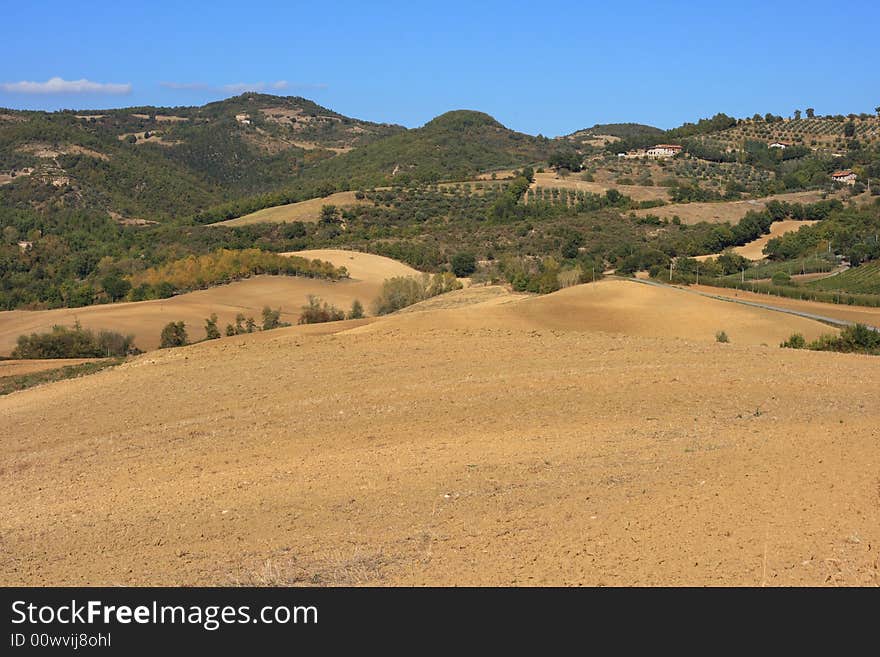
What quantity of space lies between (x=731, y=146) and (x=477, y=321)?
454 feet

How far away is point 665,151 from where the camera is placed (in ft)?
543

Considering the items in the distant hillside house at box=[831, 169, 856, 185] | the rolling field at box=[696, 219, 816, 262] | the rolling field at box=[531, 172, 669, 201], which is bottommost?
the rolling field at box=[696, 219, 816, 262]

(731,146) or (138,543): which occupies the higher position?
(731,146)

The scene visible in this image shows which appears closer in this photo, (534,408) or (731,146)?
(534,408)

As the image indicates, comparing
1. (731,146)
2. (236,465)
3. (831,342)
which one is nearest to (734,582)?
(236,465)

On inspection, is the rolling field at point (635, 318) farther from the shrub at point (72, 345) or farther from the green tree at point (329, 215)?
the green tree at point (329, 215)

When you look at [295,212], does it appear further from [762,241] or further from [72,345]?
[72,345]

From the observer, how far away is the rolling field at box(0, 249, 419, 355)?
58.9m

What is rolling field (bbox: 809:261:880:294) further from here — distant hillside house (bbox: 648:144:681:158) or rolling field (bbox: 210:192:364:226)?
distant hillside house (bbox: 648:144:681:158)

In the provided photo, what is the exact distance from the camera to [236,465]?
64.0 ft

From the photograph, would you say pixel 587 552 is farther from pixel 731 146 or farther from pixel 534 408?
pixel 731 146

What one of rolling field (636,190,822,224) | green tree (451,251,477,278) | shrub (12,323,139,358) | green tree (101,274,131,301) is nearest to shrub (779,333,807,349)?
shrub (12,323,139,358)

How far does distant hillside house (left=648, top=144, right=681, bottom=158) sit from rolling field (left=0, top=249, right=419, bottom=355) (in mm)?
84116

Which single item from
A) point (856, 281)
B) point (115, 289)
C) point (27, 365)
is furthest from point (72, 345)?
point (856, 281)
